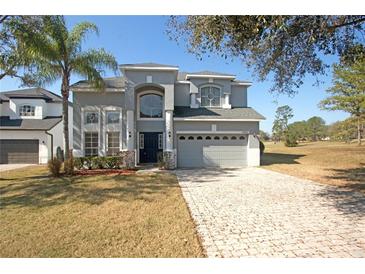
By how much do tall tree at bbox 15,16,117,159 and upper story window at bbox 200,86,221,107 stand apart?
6.79m

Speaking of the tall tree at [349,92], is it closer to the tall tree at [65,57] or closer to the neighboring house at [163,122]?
the neighboring house at [163,122]

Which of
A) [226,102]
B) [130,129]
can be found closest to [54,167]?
[130,129]

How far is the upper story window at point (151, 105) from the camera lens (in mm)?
15766

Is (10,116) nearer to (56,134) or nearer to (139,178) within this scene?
(56,134)

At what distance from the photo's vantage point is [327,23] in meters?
5.89

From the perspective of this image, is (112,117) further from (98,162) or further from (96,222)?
(96,222)

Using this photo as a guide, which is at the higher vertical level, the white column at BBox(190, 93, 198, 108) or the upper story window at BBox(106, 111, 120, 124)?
the white column at BBox(190, 93, 198, 108)

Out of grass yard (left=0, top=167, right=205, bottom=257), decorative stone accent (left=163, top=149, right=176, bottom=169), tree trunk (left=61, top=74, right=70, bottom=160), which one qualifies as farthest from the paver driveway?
tree trunk (left=61, top=74, right=70, bottom=160)

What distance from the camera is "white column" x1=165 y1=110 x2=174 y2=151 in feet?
46.6

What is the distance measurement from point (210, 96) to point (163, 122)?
4320 millimetres

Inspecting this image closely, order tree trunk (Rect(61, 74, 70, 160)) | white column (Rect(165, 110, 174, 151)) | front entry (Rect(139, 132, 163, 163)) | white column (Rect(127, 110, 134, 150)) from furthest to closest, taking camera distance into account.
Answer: front entry (Rect(139, 132, 163, 163)) < white column (Rect(165, 110, 174, 151)) < white column (Rect(127, 110, 134, 150)) < tree trunk (Rect(61, 74, 70, 160))

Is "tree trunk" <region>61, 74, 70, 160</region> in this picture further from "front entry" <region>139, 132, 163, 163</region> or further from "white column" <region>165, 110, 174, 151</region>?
"white column" <region>165, 110, 174, 151</region>
